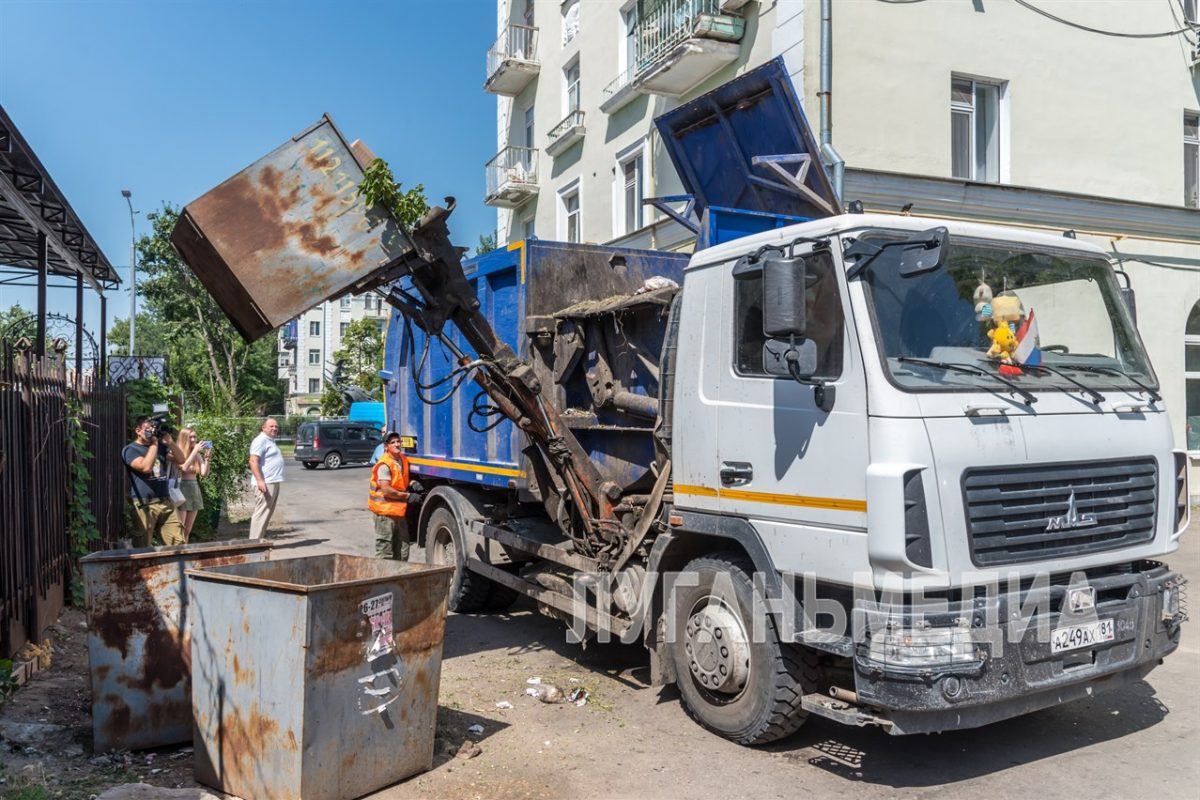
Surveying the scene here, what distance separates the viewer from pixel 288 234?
5453 millimetres

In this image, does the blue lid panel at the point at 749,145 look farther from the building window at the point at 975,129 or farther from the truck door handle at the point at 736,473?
the building window at the point at 975,129

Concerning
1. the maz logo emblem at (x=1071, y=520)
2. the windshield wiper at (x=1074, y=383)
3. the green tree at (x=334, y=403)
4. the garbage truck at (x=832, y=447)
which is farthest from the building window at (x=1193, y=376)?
the green tree at (x=334, y=403)

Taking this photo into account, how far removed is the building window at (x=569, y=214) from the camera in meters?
20.0

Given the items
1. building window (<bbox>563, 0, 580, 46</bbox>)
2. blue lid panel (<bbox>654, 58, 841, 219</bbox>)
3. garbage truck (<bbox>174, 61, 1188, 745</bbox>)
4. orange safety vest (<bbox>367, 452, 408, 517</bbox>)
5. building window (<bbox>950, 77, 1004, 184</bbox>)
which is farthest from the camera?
building window (<bbox>563, 0, 580, 46</bbox>)

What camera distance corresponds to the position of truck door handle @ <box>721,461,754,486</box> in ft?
16.0

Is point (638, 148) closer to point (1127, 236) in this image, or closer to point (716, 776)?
point (1127, 236)

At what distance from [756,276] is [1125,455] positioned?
6.46ft

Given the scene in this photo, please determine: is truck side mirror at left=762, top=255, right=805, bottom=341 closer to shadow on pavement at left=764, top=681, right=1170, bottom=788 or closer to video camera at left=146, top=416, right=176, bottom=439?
shadow on pavement at left=764, top=681, right=1170, bottom=788

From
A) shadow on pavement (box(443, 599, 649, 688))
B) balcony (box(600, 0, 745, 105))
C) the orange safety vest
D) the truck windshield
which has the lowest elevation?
shadow on pavement (box(443, 599, 649, 688))

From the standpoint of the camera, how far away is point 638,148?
16.8m

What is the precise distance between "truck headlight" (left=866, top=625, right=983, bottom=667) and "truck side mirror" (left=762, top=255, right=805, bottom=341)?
1.38 m

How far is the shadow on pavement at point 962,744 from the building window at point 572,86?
55.0ft

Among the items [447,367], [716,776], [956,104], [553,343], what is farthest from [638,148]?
[716,776]

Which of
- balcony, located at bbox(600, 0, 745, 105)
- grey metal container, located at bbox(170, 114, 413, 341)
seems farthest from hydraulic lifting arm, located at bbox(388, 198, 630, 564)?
balcony, located at bbox(600, 0, 745, 105)
